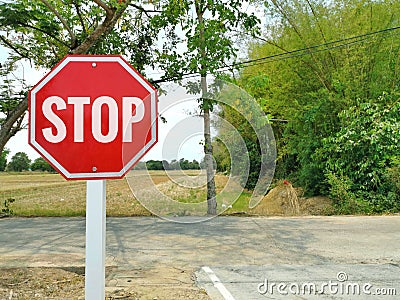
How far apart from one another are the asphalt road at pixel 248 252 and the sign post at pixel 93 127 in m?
2.17

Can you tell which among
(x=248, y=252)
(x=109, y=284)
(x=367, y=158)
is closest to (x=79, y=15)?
(x=248, y=252)

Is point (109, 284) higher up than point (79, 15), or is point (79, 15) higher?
point (79, 15)

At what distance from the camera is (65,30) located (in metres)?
7.20

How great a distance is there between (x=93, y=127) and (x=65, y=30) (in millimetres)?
6232

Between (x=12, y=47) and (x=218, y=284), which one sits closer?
(x=218, y=284)

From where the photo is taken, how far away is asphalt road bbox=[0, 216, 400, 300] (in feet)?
12.3

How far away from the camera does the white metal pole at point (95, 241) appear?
142 cm

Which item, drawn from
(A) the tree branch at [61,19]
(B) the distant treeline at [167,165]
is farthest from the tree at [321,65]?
(B) the distant treeline at [167,165]

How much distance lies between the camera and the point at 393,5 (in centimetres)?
1032

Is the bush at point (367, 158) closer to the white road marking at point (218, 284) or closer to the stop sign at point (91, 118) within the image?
the white road marking at point (218, 284)

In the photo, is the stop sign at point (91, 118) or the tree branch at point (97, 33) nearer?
the stop sign at point (91, 118)

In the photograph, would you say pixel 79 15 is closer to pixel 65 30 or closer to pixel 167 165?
pixel 65 30

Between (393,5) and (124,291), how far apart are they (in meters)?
9.28

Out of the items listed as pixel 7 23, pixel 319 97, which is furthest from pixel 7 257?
pixel 319 97
